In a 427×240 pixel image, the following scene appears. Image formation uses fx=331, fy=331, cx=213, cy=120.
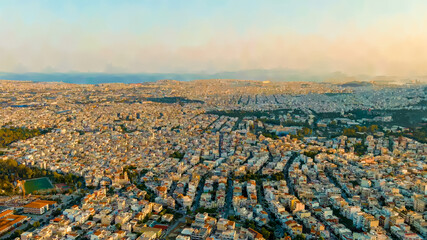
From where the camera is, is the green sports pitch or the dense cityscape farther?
the green sports pitch

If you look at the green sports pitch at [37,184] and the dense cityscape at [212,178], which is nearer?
the dense cityscape at [212,178]

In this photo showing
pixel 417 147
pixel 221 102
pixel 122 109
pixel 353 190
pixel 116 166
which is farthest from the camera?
pixel 221 102

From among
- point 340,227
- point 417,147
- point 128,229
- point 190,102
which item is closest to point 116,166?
point 128,229

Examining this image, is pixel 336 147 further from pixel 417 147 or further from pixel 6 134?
pixel 6 134
